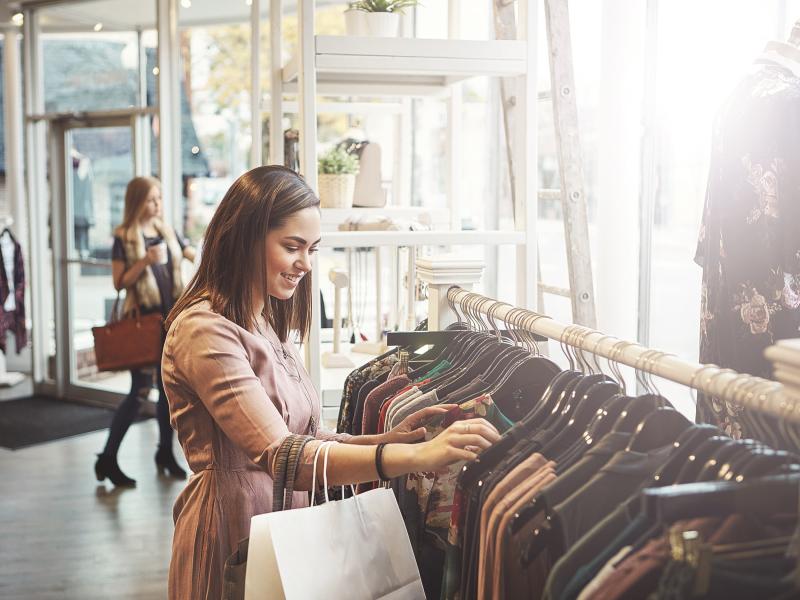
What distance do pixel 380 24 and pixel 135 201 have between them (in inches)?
117

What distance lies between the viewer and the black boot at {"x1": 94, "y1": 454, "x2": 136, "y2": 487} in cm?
530

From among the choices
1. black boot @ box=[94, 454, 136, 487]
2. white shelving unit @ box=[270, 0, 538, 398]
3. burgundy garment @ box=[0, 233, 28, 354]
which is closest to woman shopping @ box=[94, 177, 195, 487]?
black boot @ box=[94, 454, 136, 487]

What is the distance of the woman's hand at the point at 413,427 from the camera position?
1677 millimetres

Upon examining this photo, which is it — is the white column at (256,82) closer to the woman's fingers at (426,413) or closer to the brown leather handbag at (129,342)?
the brown leather handbag at (129,342)

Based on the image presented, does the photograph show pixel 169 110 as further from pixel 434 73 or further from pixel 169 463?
pixel 434 73

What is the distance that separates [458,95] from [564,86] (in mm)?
668

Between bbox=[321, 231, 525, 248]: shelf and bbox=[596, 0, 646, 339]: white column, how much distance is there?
1.03 metres

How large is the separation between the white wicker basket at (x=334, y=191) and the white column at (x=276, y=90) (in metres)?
0.21

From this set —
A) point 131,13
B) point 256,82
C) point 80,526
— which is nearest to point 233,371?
point 256,82

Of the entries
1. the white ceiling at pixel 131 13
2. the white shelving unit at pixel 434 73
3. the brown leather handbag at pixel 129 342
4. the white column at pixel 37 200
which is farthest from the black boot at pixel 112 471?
the white ceiling at pixel 131 13

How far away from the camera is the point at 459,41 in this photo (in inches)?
104

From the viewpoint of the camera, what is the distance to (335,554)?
1.52 metres

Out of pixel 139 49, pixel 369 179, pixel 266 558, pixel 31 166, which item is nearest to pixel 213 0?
pixel 139 49

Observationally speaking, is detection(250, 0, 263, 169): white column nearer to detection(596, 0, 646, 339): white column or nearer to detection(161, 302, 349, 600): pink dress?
detection(596, 0, 646, 339): white column
